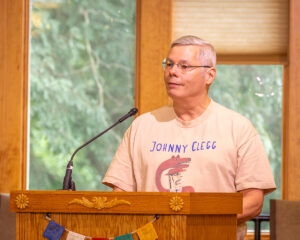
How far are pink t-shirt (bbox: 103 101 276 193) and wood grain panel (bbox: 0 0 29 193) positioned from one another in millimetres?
1575

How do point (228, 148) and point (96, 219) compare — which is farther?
point (228, 148)

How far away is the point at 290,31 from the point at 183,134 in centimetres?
164

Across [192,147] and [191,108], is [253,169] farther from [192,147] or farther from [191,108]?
[191,108]

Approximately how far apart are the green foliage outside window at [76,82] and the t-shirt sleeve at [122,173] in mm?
1370

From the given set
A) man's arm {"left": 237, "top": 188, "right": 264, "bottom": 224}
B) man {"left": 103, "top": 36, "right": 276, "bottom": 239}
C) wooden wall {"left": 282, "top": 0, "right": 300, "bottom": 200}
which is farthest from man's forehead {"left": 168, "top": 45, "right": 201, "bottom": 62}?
wooden wall {"left": 282, "top": 0, "right": 300, "bottom": 200}

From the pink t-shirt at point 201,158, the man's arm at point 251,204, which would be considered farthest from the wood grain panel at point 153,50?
the man's arm at point 251,204

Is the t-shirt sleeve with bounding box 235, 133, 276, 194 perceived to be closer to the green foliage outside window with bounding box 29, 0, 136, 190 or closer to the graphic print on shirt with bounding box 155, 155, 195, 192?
the graphic print on shirt with bounding box 155, 155, 195, 192

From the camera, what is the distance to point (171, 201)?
66.5 inches

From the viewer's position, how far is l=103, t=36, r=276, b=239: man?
7.30 feet

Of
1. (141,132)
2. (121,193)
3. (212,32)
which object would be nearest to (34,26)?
(212,32)

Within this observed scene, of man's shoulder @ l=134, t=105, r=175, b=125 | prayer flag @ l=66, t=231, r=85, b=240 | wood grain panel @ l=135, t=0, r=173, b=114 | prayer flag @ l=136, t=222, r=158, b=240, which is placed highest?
wood grain panel @ l=135, t=0, r=173, b=114

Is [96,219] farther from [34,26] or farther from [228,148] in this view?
[34,26]

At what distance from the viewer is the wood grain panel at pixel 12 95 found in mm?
3785

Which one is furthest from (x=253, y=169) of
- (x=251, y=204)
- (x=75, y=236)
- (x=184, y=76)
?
(x=75, y=236)
